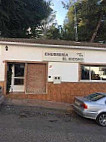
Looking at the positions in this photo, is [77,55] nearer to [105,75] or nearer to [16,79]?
[105,75]

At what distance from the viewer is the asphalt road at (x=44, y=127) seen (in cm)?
715

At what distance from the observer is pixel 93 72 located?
15.5 metres

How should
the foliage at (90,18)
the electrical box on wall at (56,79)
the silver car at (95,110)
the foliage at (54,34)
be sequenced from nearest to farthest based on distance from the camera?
1. the silver car at (95,110)
2. the electrical box on wall at (56,79)
3. the foliage at (90,18)
4. the foliage at (54,34)

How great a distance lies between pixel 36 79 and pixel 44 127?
6433mm

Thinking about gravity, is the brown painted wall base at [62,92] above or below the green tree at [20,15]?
A: below

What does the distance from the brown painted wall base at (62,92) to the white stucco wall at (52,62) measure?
0.41 meters

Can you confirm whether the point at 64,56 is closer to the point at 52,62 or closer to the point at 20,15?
the point at 52,62

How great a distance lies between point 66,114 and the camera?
37.2 feet

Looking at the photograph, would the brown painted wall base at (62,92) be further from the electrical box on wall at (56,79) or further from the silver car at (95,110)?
the silver car at (95,110)

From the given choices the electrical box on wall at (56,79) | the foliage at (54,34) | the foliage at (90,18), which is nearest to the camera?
the electrical box on wall at (56,79)

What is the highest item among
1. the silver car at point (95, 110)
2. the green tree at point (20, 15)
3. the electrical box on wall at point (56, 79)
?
the green tree at point (20, 15)

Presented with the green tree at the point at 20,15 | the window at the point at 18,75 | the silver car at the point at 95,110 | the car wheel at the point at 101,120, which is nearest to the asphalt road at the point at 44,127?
the car wheel at the point at 101,120

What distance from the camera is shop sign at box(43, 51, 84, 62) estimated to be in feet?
47.2

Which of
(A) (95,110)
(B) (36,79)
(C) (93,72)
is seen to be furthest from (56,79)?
(A) (95,110)
